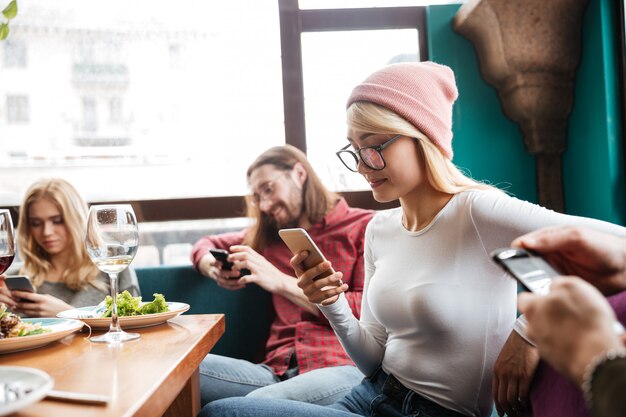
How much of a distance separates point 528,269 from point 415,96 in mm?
762

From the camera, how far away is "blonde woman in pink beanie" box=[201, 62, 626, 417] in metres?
1.06

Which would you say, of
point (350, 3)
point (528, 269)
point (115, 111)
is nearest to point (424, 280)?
point (528, 269)

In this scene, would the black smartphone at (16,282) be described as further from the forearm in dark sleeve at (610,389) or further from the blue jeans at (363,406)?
the forearm in dark sleeve at (610,389)

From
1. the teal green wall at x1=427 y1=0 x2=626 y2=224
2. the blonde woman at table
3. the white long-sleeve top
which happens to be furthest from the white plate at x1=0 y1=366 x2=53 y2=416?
the teal green wall at x1=427 y1=0 x2=626 y2=224

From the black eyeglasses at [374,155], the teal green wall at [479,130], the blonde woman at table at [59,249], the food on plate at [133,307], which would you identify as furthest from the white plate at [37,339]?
the teal green wall at [479,130]

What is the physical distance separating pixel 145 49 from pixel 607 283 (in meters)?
2.63

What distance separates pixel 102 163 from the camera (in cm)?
286

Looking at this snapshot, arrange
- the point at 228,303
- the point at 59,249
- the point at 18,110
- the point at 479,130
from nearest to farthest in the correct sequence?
the point at 59,249
the point at 228,303
the point at 479,130
the point at 18,110

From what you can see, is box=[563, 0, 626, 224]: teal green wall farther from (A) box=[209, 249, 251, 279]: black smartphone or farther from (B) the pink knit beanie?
(A) box=[209, 249, 251, 279]: black smartphone

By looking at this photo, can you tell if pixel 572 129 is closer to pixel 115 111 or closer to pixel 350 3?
pixel 350 3

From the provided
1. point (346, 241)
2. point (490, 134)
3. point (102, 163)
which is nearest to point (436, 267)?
point (346, 241)

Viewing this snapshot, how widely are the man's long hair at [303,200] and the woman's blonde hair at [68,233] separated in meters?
0.62

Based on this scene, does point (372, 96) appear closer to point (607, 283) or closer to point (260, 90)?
point (607, 283)

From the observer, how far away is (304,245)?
3.89 feet
